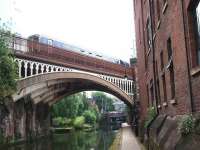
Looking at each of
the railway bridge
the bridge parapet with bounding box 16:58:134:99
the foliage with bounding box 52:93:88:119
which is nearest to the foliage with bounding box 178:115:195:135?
the railway bridge

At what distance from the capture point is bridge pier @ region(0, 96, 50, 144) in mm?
34553

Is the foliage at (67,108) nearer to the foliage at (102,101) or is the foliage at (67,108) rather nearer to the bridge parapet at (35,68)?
the bridge parapet at (35,68)

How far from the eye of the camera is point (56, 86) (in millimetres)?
48281

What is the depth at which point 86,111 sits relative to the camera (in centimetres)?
7581

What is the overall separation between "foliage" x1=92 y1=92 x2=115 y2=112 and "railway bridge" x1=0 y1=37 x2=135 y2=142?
55.9m

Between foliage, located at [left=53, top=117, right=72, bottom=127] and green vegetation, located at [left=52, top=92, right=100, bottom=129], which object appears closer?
foliage, located at [left=53, top=117, right=72, bottom=127]

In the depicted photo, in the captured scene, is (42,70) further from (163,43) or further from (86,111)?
(86,111)

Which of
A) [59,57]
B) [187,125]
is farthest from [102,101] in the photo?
[187,125]

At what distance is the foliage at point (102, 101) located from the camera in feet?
369

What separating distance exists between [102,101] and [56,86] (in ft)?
214

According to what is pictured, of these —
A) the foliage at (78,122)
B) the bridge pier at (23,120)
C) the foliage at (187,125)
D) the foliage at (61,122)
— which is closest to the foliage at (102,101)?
the foliage at (78,122)

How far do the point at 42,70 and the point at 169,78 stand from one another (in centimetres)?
2806

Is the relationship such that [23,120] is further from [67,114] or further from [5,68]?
[67,114]

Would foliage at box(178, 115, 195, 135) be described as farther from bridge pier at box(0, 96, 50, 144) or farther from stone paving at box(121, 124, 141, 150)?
bridge pier at box(0, 96, 50, 144)
